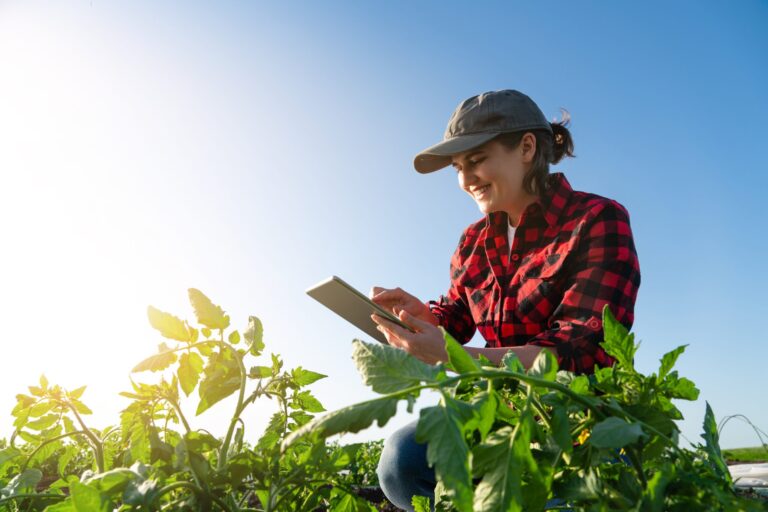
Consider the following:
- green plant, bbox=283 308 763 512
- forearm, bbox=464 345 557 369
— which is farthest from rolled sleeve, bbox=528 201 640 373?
green plant, bbox=283 308 763 512

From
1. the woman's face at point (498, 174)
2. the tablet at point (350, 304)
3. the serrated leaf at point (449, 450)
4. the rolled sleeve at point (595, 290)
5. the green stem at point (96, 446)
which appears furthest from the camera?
the woman's face at point (498, 174)

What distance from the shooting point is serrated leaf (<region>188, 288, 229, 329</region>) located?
1.03 metres

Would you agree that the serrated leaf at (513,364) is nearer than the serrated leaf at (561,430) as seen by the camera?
No

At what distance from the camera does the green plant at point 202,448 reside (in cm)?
87

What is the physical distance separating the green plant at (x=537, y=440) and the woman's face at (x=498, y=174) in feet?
8.90

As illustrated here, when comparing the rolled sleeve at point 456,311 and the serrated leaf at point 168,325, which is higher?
the rolled sleeve at point 456,311

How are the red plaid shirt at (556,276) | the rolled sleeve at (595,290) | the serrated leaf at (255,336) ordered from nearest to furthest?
the serrated leaf at (255,336), the rolled sleeve at (595,290), the red plaid shirt at (556,276)

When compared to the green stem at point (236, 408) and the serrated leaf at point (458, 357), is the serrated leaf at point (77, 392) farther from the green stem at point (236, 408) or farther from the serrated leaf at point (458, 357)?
the serrated leaf at point (458, 357)

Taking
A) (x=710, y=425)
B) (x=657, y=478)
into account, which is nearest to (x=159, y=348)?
(x=657, y=478)

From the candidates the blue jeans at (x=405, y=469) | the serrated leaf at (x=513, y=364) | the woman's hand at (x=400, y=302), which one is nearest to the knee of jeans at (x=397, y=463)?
the blue jeans at (x=405, y=469)

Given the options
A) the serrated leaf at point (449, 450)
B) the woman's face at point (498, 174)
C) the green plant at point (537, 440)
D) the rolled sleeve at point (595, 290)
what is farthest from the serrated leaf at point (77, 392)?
the woman's face at point (498, 174)

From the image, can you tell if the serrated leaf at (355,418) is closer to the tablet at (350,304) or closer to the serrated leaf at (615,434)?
the serrated leaf at (615,434)

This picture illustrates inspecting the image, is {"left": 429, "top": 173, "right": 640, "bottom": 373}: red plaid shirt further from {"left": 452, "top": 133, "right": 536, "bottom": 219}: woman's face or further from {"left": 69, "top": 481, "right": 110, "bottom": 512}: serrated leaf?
{"left": 69, "top": 481, "right": 110, "bottom": 512}: serrated leaf

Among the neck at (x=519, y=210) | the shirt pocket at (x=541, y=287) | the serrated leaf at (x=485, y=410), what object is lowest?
the serrated leaf at (x=485, y=410)
